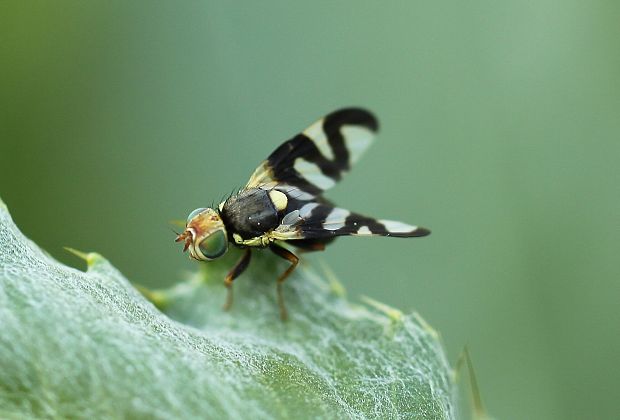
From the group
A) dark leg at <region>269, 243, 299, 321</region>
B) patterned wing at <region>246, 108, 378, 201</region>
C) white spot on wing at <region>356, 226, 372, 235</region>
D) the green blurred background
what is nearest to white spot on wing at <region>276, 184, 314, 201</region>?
patterned wing at <region>246, 108, 378, 201</region>

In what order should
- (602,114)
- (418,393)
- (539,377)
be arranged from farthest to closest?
(602,114) < (539,377) < (418,393)

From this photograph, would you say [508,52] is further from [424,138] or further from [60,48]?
[60,48]

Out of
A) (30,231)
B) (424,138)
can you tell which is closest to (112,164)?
(30,231)

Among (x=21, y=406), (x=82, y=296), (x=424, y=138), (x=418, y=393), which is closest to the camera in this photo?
(x=21, y=406)

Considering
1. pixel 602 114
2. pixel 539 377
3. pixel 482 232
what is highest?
pixel 602 114

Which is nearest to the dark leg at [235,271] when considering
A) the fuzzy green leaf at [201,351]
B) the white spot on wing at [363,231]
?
the fuzzy green leaf at [201,351]
